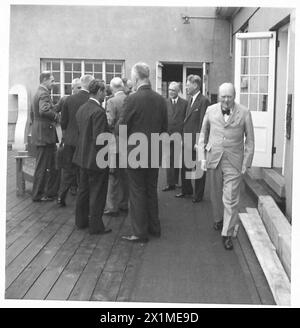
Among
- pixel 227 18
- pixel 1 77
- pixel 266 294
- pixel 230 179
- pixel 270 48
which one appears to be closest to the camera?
pixel 1 77

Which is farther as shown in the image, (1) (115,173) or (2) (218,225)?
(1) (115,173)

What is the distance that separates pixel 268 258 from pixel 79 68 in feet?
32.0

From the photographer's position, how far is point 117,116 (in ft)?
20.8

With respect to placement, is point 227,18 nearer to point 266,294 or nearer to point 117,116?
point 117,116

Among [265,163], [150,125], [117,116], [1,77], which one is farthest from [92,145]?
[265,163]

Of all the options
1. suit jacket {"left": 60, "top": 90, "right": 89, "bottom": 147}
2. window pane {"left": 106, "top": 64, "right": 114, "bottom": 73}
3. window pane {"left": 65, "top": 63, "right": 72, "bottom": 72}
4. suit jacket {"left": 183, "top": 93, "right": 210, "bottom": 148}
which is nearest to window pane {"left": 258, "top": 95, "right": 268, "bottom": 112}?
suit jacket {"left": 183, "top": 93, "right": 210, "bottom": 148}

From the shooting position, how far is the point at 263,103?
26.2 feet

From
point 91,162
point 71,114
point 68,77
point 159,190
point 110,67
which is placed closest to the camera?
point 91,162

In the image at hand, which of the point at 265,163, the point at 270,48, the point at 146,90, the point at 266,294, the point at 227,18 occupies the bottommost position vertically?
the point at 266,294

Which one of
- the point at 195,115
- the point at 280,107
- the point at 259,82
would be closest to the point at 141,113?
the point at 195,115

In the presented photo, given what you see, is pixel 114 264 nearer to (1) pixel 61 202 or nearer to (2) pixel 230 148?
(2) pixel 230 148

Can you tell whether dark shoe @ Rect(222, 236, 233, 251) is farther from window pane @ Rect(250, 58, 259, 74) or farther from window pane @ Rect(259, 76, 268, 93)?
window pane @ Rect(250, 58, 259, 74)

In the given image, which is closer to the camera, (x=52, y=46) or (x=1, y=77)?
(x=1, y=77)
